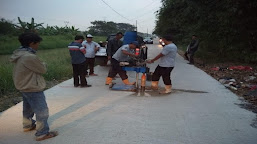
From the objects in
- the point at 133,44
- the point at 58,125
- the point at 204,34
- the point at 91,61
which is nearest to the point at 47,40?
the point at 204,34

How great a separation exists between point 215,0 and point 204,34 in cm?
245

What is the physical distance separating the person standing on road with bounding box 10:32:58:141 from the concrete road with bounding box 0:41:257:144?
14.9 inches

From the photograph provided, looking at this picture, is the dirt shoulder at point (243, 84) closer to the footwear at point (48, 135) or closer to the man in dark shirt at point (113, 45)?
the man in dark shirt at point (113, 45)

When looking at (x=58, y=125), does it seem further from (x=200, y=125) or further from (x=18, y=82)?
(x=200, y=125)

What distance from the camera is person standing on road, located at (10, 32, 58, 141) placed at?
3904mm

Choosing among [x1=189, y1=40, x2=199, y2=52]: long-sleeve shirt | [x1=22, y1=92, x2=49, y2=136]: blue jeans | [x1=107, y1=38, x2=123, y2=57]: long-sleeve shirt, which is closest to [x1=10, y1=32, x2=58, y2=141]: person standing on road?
[x1=22, y1=92, x2=49, y2=136]: blue jeans

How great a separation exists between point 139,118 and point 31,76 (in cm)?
226

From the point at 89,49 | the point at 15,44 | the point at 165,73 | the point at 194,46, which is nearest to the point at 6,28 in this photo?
the point at 15,44

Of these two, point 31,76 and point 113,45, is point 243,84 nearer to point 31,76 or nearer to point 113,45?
point 113,45

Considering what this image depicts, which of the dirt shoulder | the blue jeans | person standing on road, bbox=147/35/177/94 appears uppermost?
person standing on road, bbox=147/35/177/94

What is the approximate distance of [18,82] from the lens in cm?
399

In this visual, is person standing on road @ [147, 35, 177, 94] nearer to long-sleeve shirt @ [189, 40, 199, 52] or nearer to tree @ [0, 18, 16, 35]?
long-sleeve shirt @ [189, 40, 199, 52]

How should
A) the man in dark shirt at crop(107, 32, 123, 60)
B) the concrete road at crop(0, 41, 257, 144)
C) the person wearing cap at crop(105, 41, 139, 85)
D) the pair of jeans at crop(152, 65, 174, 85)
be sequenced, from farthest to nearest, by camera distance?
the man in dark shirt at crop(107, 32, 123, 60)
the person wearing cap at crop(105, 41, 139, 85)
the pair of jeans at crop(152, 65, 174, 85)
the concrete road at crop(0, 41, 257, 144)

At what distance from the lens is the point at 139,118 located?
527 cm
